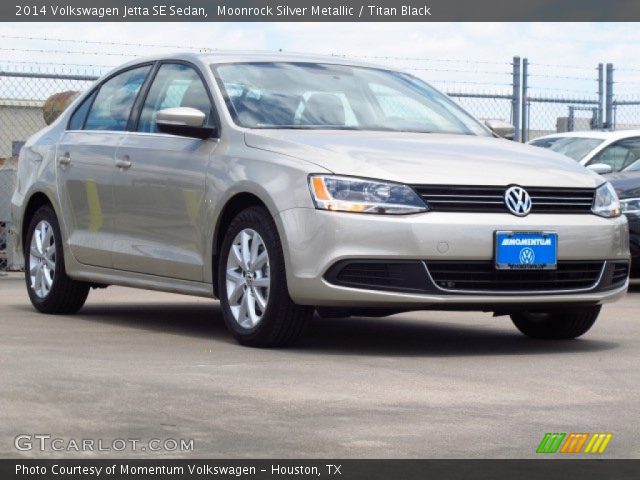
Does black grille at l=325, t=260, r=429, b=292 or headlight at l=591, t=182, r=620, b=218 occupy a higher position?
headlight at l=591, t=182, r=620, b=218

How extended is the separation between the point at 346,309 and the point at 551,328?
1.48 metres

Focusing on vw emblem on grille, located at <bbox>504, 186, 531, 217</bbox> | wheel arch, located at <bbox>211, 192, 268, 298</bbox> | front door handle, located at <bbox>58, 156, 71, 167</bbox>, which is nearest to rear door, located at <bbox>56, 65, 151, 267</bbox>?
front door handle, located at <bbox>58, 156, 71, 167</bbox>

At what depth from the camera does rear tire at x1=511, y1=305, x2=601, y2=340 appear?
8875 millimetres

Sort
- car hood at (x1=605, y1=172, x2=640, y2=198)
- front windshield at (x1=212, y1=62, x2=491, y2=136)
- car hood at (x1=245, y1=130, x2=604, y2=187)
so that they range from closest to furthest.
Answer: car hood at (x1=245, y1=130, x2=604, y2=187) → front windshield at (x1=212, y1=62, x2=491, y2=136) → car hood at (x1=605, y1=172, x2=640, y2=198)

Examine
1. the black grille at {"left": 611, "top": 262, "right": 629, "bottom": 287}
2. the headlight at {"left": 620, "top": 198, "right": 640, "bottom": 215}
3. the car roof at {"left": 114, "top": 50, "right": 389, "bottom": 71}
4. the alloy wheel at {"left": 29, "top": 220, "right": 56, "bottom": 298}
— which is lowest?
the headlight at {"left": 620, "top": 198, "right": 640, "bottom": 215}

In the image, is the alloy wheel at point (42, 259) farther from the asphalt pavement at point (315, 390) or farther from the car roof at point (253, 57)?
the car roof at point (253, 57)

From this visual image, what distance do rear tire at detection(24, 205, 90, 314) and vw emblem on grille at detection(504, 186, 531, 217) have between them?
3350mm

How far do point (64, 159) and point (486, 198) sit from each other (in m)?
3.34

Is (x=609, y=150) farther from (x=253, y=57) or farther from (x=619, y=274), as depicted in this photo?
(x=619, y=274)

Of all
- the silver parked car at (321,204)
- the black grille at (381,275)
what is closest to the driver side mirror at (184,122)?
the silver parked car at (321,204)
